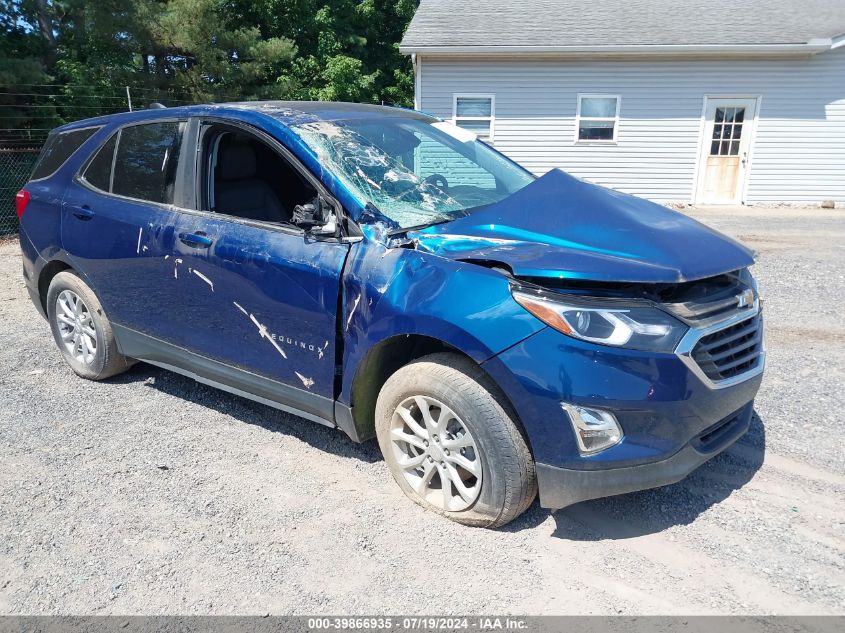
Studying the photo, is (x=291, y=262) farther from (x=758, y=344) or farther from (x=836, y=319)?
(x=836, y=319)

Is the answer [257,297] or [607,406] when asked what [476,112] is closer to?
[257,297]

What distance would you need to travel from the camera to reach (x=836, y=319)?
588 centimetres

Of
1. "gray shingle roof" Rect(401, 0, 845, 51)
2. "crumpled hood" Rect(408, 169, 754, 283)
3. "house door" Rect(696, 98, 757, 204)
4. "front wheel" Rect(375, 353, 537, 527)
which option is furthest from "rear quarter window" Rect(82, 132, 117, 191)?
"house door" Rect(696, 98, 757, 204)

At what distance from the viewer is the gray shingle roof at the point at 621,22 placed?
13.7 metres

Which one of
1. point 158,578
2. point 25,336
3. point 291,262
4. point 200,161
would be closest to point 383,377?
point 291,262

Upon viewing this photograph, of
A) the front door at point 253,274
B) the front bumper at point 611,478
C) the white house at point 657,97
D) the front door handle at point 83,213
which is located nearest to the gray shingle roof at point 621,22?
the white house at point 657,97

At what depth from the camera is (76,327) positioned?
4.59 metres

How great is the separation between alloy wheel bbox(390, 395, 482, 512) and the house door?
45.1 feet

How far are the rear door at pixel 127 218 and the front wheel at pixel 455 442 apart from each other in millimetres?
1795

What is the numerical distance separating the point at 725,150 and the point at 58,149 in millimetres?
14088

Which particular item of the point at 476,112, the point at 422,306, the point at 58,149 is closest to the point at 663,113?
the point at 476,112

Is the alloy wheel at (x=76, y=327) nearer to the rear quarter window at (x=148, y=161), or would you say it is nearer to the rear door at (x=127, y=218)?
the rear door at (x=127, y=218)

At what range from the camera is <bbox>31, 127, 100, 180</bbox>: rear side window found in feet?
14.9

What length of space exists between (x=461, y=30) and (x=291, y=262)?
12.9 metres
